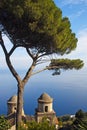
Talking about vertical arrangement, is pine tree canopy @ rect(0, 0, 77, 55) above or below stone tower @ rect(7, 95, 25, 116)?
above

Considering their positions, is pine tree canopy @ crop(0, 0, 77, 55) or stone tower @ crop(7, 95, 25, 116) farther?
stone tower @ crop(7, 95, 25, 116)

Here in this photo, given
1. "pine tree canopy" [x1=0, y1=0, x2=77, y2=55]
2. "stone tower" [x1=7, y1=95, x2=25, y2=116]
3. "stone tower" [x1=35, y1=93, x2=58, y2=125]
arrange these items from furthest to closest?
1. "stone tower" [x1=7, y1=95, x2=25, y2=116]
2. "stone tower" [x1=35, y1=93, x2=58, y2=125]
3. "pine tree canopy" [x1=0, y1=0, x2=77, y2=55]

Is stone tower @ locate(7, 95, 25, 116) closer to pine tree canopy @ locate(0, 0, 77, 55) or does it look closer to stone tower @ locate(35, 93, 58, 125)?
stone tower @ locate(35, 93, 58, 125)

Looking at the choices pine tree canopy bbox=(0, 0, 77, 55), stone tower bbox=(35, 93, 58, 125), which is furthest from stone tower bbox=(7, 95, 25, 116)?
pine tree canopy bbox=(0, 0, 77, 55)

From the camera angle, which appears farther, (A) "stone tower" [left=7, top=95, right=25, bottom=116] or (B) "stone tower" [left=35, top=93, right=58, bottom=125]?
(A) "stone tower" [left=7, top=95, right=25, bottom=116]

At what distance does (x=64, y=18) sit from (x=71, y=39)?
106cm

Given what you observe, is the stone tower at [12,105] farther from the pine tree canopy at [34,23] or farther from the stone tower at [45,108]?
the pine tree canopy at [34,23]

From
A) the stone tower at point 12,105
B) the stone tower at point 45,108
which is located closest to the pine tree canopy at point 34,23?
the stone tower at point 45,108

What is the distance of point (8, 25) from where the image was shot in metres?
14.9

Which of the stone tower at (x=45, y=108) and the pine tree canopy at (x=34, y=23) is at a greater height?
the pine tree canopy at (x=34, y=23)

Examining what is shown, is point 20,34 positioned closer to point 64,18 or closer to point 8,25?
point 8,25

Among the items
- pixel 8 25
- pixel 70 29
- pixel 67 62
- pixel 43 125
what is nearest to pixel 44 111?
pixel 67 62

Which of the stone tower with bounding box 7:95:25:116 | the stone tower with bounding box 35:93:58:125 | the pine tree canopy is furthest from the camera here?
the stone tower with bounding box 7:95:25:116

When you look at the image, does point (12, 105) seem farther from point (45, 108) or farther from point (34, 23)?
point (34, 23)
